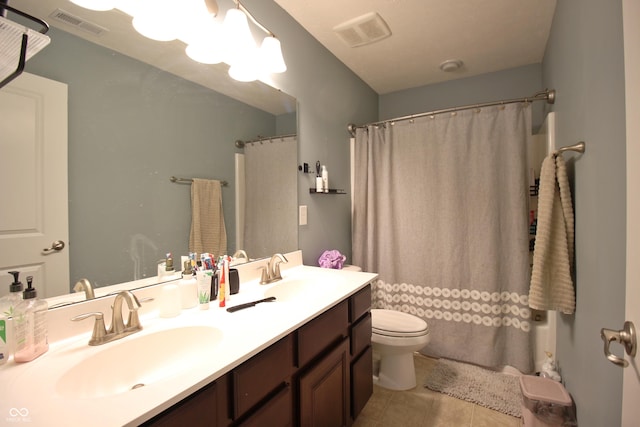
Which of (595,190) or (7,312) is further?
(595,190)

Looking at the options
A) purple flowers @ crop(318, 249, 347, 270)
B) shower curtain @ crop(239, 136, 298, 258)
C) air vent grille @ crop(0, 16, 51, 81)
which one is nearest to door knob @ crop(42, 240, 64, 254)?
air vent grille @ crop(0, 16, 51, 81)

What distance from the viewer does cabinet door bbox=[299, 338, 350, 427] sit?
3.48 feet

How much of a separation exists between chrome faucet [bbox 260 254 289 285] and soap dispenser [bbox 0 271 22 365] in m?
0.92

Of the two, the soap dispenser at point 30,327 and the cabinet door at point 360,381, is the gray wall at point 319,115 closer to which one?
the cabinet door at point 360,381

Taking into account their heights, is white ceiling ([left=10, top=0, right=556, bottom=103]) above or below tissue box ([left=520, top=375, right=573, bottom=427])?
above

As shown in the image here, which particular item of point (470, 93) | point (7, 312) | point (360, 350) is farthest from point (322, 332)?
point (470, 93)

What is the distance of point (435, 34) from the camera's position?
2023 millimetres

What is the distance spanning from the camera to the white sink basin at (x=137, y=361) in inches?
29.2

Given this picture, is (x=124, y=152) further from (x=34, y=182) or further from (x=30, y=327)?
(x=30, y=327)

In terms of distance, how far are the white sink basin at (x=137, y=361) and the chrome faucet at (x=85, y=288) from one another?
0.21m

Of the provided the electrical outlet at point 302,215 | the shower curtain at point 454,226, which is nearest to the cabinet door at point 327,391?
the electrical outlet at point 302,215

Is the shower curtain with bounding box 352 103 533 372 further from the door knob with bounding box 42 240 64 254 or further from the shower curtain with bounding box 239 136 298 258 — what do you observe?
the door knob with bounding box 42 240 64 254

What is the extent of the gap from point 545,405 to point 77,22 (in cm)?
249

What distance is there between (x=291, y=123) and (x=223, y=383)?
1.51 meters
